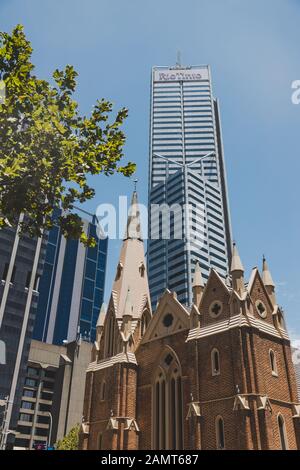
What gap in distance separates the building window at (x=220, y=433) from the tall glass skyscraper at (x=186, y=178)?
90.5 m

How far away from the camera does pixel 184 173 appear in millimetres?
144750

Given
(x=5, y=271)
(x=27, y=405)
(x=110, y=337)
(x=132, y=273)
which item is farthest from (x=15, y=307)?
(x=110, y=337)

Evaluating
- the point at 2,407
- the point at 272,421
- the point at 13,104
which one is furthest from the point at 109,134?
the point at 2,407

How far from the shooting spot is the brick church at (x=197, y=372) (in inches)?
1064

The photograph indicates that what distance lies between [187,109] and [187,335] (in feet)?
490

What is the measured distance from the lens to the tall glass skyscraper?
13162 centimetres

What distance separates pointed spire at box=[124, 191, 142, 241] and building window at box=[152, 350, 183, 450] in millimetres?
14077

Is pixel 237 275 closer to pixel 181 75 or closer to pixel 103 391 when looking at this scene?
pixel 103 391

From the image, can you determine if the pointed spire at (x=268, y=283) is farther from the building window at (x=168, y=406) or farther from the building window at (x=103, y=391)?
the building window at (x=103, y=391)

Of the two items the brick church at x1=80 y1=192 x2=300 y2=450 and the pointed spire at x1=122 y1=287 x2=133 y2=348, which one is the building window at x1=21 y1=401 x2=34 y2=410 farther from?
the pointed spire at x1=122 y1=287 x2=133 y2=348

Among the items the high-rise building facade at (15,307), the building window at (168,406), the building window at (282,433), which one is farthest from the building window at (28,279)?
the building window at (282,433)

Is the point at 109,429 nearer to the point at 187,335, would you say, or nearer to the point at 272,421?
the point at 187,335

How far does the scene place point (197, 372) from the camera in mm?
29797

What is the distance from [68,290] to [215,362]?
151393 millimetres
